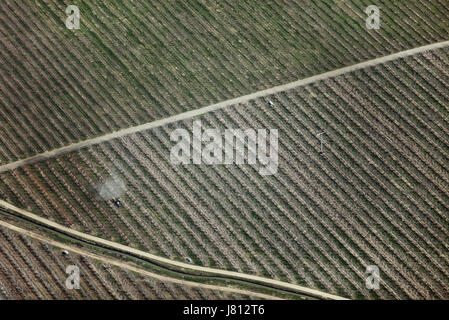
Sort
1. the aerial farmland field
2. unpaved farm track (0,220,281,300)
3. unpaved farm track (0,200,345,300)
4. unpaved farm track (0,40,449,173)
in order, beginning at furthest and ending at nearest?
unpaved farm track (0,40,449,173), the aerial farmland field, unpaved farm track (0,200,345,300), unpaved farm track (0,220,281,300)

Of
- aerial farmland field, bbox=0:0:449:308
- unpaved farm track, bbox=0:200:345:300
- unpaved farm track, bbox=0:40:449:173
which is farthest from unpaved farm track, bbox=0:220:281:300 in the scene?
unpaved farm track, bbox=0:40:449:173

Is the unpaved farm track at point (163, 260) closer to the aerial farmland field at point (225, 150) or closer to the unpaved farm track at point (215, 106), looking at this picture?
the aerial farmland field at point (225, 150)

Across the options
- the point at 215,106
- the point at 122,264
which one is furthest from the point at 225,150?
the point at 122,264

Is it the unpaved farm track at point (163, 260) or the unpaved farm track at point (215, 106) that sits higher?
the unpaved farm track at point (215, 106)

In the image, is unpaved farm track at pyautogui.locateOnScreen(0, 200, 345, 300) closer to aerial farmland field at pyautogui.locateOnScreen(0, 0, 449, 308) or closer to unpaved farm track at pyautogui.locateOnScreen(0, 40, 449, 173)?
aerial farmland field at pyautogui.locateOnScreen(0, 0, 449, 308)

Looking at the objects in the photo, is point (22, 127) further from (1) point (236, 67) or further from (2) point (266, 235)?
(2) point (266, 235)

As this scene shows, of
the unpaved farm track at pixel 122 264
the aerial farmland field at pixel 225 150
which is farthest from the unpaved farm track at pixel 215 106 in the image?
the unpaved farm track at pixel 122 264
